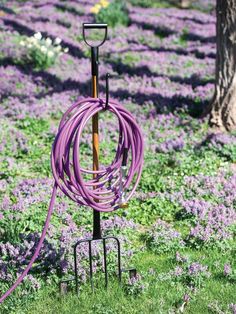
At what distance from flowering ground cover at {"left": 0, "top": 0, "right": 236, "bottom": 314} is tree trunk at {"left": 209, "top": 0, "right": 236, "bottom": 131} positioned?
432 mm

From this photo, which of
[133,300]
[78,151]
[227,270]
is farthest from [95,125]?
[227,270]

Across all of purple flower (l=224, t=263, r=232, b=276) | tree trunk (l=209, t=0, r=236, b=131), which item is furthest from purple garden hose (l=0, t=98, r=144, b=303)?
tree trunk (l=209, t=0, r=236, b=131)

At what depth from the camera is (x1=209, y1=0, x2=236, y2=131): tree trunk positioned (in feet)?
29.4

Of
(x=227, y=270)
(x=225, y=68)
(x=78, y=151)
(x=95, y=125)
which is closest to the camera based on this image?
(x=78, y=151)

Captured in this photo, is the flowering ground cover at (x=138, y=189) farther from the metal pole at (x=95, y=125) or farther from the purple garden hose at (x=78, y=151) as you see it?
the purple garden hose at (x=78, y=151)

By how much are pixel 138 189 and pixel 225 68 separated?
2.95 m

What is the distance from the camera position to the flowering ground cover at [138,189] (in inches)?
201

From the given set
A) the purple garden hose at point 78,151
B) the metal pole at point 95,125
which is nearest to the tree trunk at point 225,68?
the purple garden hose at point 78,151

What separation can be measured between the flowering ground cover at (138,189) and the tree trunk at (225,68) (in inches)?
17.0

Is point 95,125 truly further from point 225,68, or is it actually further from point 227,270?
point 225,68

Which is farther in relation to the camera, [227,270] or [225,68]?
[225,68]

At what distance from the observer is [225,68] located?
29.9 ft

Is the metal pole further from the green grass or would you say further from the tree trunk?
the tree trunk

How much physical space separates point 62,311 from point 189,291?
3.99 ft
